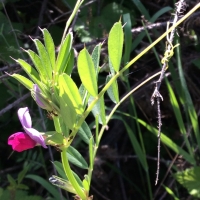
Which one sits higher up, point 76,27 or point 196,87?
point 76,27

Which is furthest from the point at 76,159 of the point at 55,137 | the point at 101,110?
the point at 55,137

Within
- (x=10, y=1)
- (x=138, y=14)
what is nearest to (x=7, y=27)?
(x=10, y=1)

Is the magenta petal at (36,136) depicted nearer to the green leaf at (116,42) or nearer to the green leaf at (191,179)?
the green leaf at (116,42)

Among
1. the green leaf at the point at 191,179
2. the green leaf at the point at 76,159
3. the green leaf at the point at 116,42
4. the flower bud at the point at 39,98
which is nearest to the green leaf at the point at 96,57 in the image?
the green leaf at the point at 116,42

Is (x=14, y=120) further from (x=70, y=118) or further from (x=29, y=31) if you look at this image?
(x=70, y=118)

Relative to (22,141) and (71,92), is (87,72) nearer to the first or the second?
(71,92)

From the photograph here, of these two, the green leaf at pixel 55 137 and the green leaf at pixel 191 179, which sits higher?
the green leaf at pixel 55 137
